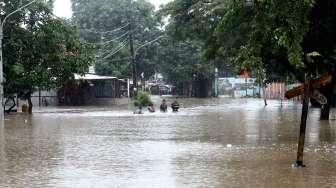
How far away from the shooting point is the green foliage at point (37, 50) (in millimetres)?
40562

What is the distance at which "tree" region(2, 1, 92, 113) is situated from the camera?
133ft

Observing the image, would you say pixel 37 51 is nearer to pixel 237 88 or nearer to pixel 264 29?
pixel 264 29

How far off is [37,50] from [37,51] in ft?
0.22

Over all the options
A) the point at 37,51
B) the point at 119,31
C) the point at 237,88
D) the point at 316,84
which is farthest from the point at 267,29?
the point at 237,88

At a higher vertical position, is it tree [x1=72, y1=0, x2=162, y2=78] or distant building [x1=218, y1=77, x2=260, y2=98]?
tree [x1=72, y1=0, x2=162, y2=78]

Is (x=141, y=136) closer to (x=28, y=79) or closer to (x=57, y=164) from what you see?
(x=57, y=164)

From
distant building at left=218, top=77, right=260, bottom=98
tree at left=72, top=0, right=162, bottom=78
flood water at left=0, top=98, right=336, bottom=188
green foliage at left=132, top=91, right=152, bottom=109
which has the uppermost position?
tree at left=72, top=0, right=162, bottom=78

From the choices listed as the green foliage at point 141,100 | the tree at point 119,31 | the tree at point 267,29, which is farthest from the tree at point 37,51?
the tree at point 119,31

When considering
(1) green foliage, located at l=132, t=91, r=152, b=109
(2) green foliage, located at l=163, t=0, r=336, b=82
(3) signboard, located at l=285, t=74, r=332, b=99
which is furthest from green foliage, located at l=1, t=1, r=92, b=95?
(3) signboard, located at l=285, t=74, r=332, b=99

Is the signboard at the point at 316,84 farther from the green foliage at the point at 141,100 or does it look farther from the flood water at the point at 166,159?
the green foliage at the point at 141,100

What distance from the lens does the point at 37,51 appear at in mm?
41688

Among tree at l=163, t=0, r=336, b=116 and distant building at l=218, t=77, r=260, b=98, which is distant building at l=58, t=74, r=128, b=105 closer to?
tree at l=163, t=0, r=336, b=116

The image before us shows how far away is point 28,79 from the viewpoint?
40.4 meters

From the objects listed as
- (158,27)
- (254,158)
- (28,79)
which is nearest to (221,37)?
(254,158)
